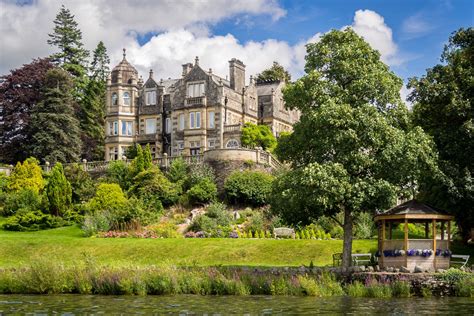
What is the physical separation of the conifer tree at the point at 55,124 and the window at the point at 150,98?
22.6ft

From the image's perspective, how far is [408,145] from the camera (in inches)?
1144

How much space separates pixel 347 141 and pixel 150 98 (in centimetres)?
4158

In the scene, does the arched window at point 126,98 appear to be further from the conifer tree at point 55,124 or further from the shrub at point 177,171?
the shrub at point 177,171

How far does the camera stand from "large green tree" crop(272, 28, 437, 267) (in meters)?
28.8

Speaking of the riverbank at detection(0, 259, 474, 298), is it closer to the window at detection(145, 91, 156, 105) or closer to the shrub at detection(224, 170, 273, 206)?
the shrub at detection(224, 170, 273, 206)

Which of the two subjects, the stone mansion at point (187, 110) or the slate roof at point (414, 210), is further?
the stone mansion at point (187, 110)

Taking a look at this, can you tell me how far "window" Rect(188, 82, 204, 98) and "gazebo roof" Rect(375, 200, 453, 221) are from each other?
3560cm

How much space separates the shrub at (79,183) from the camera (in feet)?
173

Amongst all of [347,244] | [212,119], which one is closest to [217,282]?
[347,244]

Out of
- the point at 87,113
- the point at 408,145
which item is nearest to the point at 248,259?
the point at 408,145

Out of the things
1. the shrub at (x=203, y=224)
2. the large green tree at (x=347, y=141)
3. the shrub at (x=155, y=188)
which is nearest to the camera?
the large green tree at (x=347, y=141)

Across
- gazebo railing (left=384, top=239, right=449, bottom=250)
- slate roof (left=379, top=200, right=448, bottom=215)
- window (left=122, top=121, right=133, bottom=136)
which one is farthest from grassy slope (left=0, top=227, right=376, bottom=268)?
window (left=122, top=121, right=133, bottom=136)

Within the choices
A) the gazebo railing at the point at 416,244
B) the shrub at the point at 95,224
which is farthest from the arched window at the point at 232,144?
the gazebo railing at the point at 416,244

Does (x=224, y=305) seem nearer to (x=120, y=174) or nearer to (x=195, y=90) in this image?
(x=120, y=174)
